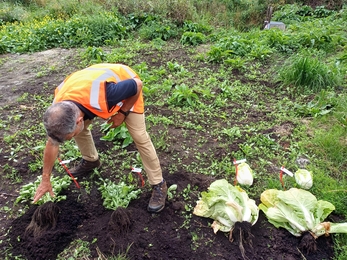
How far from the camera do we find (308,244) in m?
2.55

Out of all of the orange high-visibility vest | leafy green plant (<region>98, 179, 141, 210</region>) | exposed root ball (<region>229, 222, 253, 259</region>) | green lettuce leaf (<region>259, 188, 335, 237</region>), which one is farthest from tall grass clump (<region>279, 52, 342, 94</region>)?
the orange high-visibility vest

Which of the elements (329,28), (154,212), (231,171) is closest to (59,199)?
(154,212)

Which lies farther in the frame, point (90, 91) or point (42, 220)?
point (42, 220)

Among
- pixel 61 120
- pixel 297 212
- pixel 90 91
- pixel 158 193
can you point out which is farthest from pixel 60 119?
pixel 297 212

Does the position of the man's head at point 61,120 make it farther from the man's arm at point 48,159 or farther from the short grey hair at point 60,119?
the man's arm at point 48,159

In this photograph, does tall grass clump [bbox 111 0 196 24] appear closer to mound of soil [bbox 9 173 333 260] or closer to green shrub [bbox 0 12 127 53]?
green shrub [bbox 0 12 127 53]

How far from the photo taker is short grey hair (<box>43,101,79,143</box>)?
2113mm

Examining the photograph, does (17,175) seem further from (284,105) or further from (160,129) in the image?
(284,105)

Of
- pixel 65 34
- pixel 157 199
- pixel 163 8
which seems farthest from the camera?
pixel 163 8

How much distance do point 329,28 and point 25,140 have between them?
7038mm

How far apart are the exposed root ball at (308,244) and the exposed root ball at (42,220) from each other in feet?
7.30

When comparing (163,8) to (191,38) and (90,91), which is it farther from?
(90,91)

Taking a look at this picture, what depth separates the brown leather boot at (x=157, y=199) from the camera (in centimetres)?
290

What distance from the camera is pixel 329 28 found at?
23.5 feet
